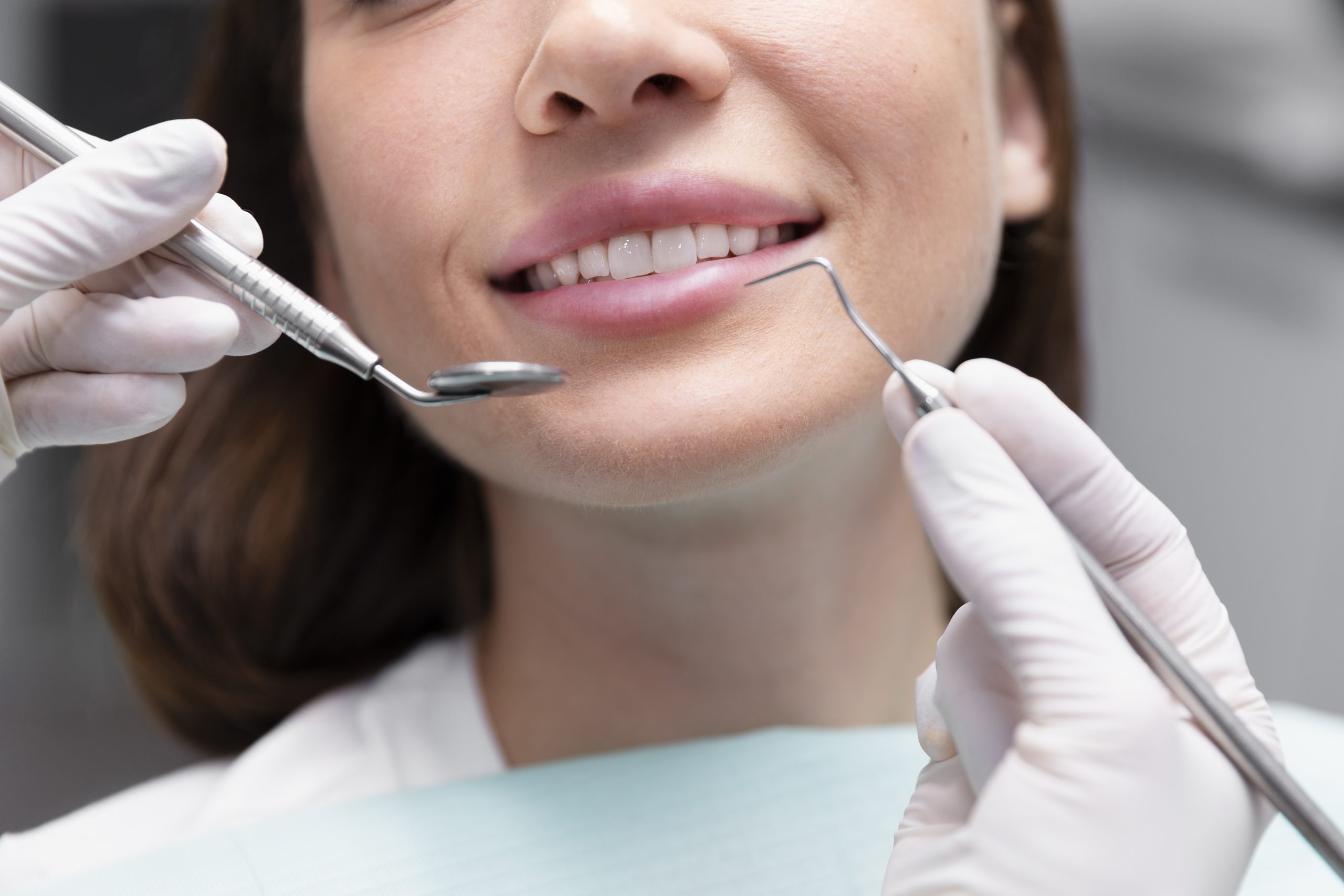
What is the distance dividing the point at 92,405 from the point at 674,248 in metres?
0.39

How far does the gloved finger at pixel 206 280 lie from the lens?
75 cm

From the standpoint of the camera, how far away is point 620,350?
0.76m

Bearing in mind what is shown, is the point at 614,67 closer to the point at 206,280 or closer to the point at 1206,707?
the point at 206,280

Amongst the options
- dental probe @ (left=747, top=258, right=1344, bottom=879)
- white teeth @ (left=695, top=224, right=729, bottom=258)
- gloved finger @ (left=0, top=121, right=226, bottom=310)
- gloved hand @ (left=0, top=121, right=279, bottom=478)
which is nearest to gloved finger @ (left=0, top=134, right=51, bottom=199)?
gloved hand @ (left=0, top=121, right=279, bottom=478)

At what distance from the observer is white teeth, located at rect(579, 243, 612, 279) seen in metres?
0.77

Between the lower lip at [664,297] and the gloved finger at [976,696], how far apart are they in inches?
10.1

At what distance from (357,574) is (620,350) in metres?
0.63

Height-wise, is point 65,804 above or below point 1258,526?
below

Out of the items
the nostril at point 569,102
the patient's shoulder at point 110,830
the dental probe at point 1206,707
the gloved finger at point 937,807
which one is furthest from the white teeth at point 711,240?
the patient's shoulder at point 110,830

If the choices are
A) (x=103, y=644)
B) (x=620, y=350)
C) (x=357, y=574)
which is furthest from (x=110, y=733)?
(x=620, y=350)

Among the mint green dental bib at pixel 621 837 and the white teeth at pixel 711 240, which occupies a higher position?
the white teeth at pixel 711 240

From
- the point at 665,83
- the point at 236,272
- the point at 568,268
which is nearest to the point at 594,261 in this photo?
the point at 568,268

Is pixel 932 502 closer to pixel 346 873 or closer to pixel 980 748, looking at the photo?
pixel 980 748

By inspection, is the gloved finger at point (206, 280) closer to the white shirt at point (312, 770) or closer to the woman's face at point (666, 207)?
the woman's face at point (666, 207)
